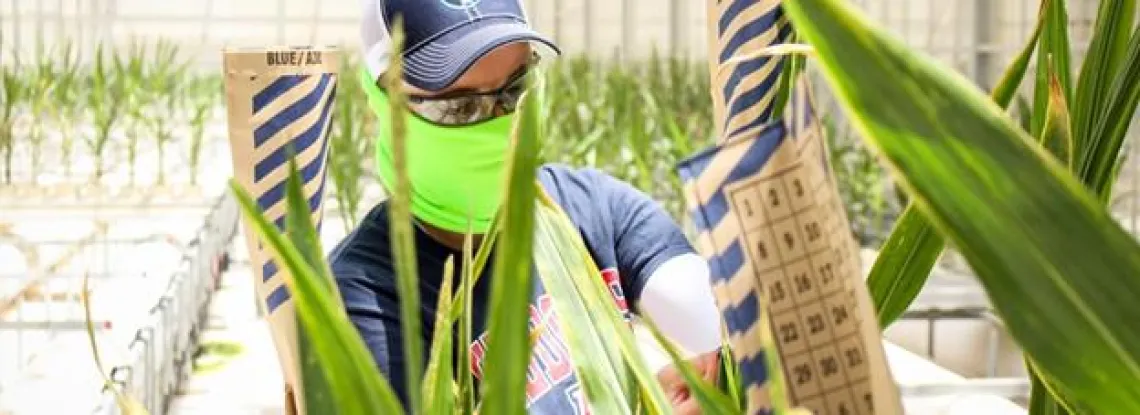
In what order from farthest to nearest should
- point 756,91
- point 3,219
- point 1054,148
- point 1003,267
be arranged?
point 3,219
point 756,91
point 1054,148
point 1003,267

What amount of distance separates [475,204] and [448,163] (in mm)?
67

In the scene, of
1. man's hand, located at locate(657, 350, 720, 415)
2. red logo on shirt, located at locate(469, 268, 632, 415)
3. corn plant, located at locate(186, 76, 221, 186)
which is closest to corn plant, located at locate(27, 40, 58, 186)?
corn plant, located at locate(186, 76, 221, 186)

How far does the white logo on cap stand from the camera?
2.94 feet

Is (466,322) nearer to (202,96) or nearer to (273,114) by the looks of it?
(273,114)

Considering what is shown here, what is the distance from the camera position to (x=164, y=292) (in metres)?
2.56

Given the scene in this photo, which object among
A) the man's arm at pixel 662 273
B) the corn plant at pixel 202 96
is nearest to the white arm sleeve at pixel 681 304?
the man's arm at pixel 662 273

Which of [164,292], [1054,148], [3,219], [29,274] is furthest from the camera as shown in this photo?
[3,219]

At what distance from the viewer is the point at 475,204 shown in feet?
2.89

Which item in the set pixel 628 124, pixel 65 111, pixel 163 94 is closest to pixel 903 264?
pixel 628 124

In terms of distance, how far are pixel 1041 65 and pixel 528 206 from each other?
0.72 feet

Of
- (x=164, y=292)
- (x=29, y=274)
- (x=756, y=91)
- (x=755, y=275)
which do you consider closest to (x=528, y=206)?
(x=755, y=275)

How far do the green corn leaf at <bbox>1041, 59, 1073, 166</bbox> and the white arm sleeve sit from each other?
531 mm

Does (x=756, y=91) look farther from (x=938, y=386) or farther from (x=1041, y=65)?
(x=938, y=386)

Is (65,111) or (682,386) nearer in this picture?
(682,386)
